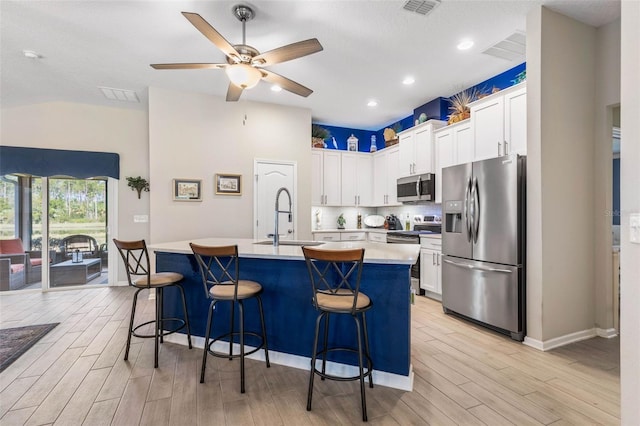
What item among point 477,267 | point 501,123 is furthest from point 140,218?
point 501,123

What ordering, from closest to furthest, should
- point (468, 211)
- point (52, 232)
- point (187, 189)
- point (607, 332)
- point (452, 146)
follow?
point (607, 332) < point (468, 211) < point (452, 146) < point (187, 189) < point (52, 232)

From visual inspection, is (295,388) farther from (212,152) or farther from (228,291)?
(212,152)

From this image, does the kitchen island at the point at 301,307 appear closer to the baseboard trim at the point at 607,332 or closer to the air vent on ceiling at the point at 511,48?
the baseboard trim at the point at 607,332

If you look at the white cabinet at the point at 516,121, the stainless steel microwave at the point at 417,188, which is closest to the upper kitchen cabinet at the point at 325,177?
the stainless steel microwave at the point at 417,188

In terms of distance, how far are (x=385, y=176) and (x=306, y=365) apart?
13.6 feet

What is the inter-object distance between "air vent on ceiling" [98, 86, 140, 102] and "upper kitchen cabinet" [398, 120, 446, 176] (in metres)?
4.34

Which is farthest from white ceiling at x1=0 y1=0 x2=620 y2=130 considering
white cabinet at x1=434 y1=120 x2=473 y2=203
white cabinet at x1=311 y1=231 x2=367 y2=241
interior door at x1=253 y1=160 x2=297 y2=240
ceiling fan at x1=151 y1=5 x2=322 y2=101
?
white cabinet at x1=311 y1=231 x2=367 y2=241

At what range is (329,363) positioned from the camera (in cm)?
239

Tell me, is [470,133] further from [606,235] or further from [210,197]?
[210,197]

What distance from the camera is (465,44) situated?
11.0 ft

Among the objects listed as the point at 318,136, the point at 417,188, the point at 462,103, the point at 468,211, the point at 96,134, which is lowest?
the point at 468,211

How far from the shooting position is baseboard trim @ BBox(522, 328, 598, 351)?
284 cm
